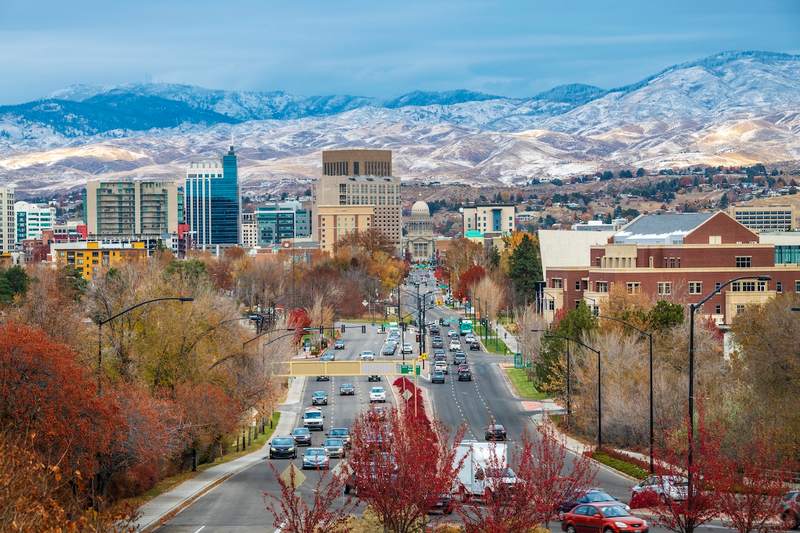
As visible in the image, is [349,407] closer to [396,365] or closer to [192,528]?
[396,365]

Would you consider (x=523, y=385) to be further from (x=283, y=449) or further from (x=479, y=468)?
(x=479, y=468)

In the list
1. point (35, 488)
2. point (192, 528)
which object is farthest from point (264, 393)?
point (35, 488)

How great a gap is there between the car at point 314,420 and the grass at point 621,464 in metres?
20.8

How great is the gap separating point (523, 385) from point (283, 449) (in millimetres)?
40523

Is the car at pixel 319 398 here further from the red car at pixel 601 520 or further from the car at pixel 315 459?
the red car at pixel 601 520

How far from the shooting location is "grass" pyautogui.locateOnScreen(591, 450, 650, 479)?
59312 mm

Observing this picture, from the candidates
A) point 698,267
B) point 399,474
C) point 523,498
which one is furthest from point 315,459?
point 698,267

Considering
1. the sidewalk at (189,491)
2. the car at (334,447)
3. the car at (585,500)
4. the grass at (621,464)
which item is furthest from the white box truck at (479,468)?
the car at (334,447)

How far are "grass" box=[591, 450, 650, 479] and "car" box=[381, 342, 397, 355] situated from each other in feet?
205

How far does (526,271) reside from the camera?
561ft

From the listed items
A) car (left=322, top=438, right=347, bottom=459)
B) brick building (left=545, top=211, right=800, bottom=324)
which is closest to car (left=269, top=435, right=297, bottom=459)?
car (left=322, top=438, right=347, bottom=459)

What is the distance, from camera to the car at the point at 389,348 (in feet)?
424

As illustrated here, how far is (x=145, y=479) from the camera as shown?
181 ft

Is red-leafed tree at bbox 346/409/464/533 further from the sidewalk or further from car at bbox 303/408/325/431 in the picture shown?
car at bbox 303/408/325/431
